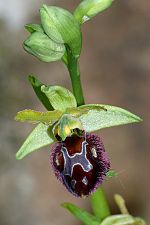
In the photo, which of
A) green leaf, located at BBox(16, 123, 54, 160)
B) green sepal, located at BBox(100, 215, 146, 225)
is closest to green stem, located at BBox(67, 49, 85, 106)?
green leaf, located at BBox(16, 123, 54, 160)

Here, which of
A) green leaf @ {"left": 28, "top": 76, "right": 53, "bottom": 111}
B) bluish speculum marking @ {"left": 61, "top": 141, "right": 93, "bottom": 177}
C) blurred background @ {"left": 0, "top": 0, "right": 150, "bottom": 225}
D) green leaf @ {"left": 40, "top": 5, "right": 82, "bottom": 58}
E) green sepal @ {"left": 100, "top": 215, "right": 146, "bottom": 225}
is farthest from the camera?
blurred background @ {"left": 0, "top": 0, "right": 150, "bottom": 225}

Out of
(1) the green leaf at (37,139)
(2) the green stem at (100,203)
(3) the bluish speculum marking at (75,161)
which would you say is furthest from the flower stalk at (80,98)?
(1) the green leaf at (37,139)

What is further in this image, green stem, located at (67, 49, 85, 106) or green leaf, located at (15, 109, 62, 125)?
green leaf, located at (15, 109, 62, 125)

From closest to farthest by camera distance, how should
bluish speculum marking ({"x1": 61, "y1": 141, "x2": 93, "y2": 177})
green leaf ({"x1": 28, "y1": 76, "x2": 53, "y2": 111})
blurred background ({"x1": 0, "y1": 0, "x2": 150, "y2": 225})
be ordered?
green leaf ({"x1": 28, "y1": 76, "x2": 53, "y2": 111}) < bluish speculum marking ({"x1": 61, "y1": 141, "x2": 93, "y2": 177}) < blurred background ({"x1": 0, "y1": 0, "x2": 150, "y2": 225})

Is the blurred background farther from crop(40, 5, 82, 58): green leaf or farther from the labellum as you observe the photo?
crop(40, 5, 82, 58): green leaf

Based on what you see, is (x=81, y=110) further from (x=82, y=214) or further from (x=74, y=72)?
(x=82, y=214)

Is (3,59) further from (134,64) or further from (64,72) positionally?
(134,64)

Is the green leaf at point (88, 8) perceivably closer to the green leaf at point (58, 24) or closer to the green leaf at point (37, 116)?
the green leaf at point (58, 24)

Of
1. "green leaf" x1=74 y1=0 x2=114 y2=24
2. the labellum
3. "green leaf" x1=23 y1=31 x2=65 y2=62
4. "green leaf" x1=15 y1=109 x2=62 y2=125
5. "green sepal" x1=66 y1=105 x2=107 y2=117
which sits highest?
"green leaf" x1=74 y1=0 x2=114 y2=24
